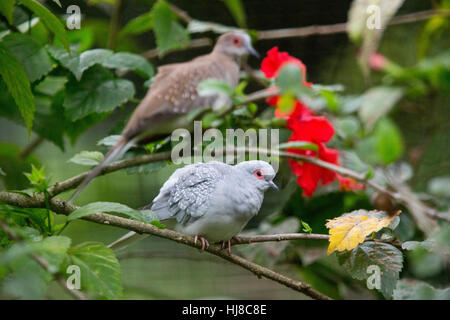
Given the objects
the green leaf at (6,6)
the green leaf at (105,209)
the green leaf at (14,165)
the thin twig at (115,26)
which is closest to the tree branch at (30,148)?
the green leaf at (14,165)

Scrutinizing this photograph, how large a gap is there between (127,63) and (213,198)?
262 millimetres

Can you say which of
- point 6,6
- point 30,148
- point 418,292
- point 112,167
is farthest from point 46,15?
point 418,292

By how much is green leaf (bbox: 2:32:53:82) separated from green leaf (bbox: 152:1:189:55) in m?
0.21

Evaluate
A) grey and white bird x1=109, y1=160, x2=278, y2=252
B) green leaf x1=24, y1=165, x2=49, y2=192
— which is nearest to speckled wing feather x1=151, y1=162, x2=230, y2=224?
grey and white bird x1=109, y1=160, x2=278, y2=252

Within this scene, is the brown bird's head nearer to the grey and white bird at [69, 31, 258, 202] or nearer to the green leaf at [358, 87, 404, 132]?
the grey and white bird at [69, 31, 258, 202]

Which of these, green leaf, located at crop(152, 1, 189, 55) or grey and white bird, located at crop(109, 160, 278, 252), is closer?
grey and white bird, located at crop(109, 160, 278, 252)

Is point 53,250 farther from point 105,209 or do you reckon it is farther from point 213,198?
point 213,198

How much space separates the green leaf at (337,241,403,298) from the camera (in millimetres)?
577

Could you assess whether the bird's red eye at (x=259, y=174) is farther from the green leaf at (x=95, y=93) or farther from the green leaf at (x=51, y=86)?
the green leaf at (x=51, y=86)

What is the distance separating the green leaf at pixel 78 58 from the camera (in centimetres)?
70

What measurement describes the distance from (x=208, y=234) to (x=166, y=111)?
0.16 meters

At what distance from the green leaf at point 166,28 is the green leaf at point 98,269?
1.38 ft

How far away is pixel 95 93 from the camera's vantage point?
711 millimetres

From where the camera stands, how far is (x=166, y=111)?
2.12 feet
